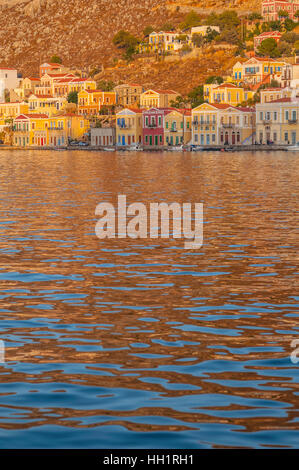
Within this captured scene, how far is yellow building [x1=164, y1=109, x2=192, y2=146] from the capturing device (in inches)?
6043

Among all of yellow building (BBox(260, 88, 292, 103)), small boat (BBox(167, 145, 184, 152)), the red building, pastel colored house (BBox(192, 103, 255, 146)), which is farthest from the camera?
the red building

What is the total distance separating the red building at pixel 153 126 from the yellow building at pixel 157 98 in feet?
20.1

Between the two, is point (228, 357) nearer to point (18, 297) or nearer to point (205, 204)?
point (18, 297)

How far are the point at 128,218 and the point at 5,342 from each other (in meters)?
19.9

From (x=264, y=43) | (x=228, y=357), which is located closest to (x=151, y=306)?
(x=228, y=357)

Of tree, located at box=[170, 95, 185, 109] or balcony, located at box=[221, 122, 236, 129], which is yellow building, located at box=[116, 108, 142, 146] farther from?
balcony, located at box=[221, 122, 236, 129]

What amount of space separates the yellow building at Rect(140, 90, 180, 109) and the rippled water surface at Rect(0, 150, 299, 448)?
447 feet

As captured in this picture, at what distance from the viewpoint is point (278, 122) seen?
13438 centimetres

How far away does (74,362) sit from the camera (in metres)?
12.5

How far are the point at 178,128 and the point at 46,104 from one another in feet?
152
